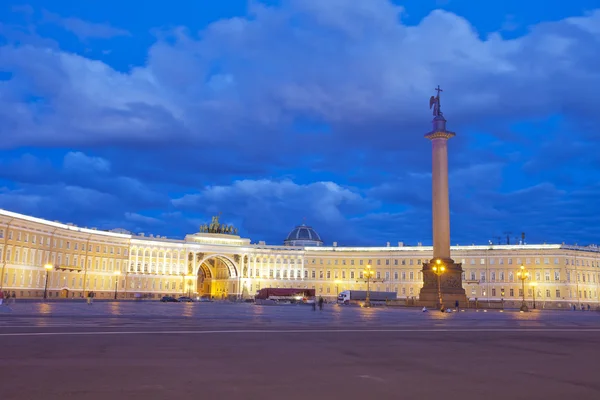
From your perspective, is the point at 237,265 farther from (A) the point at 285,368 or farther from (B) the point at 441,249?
(A) the point at 285,368

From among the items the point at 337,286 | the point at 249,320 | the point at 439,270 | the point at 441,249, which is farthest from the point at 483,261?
the point at 249,320

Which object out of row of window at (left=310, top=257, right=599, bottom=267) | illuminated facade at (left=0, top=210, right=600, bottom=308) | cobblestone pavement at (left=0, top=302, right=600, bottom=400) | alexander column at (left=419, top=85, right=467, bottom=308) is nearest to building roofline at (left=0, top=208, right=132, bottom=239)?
illuminated facade at (left=0, top=210, right=600, bottom=308)

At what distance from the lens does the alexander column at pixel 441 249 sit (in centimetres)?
6275

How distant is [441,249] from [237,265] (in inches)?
3700

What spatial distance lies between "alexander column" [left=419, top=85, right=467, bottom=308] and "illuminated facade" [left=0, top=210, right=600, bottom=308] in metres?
65.9

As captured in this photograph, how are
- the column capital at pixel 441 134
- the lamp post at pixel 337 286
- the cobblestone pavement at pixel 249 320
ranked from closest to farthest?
1. the cobblestone pavement at pixel 249 320
2. the column capital at pixel 441 134
3. the lamp post at pixel 337 286

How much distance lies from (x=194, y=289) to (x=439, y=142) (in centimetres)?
9556

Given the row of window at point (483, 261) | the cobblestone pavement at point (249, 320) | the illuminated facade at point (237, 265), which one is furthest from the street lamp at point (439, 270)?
the illuminated facade at point (237, 265)

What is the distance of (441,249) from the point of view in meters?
64.3

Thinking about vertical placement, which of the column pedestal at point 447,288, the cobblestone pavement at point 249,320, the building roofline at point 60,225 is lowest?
the cobblestone pavement at point 249,320

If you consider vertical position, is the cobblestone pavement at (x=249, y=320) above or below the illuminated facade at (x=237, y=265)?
below

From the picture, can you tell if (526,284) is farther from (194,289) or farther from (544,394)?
(544,394)

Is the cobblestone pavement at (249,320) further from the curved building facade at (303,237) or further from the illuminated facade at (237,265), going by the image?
the curved building facade at (303,237)

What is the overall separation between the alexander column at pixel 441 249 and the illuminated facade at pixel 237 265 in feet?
216
